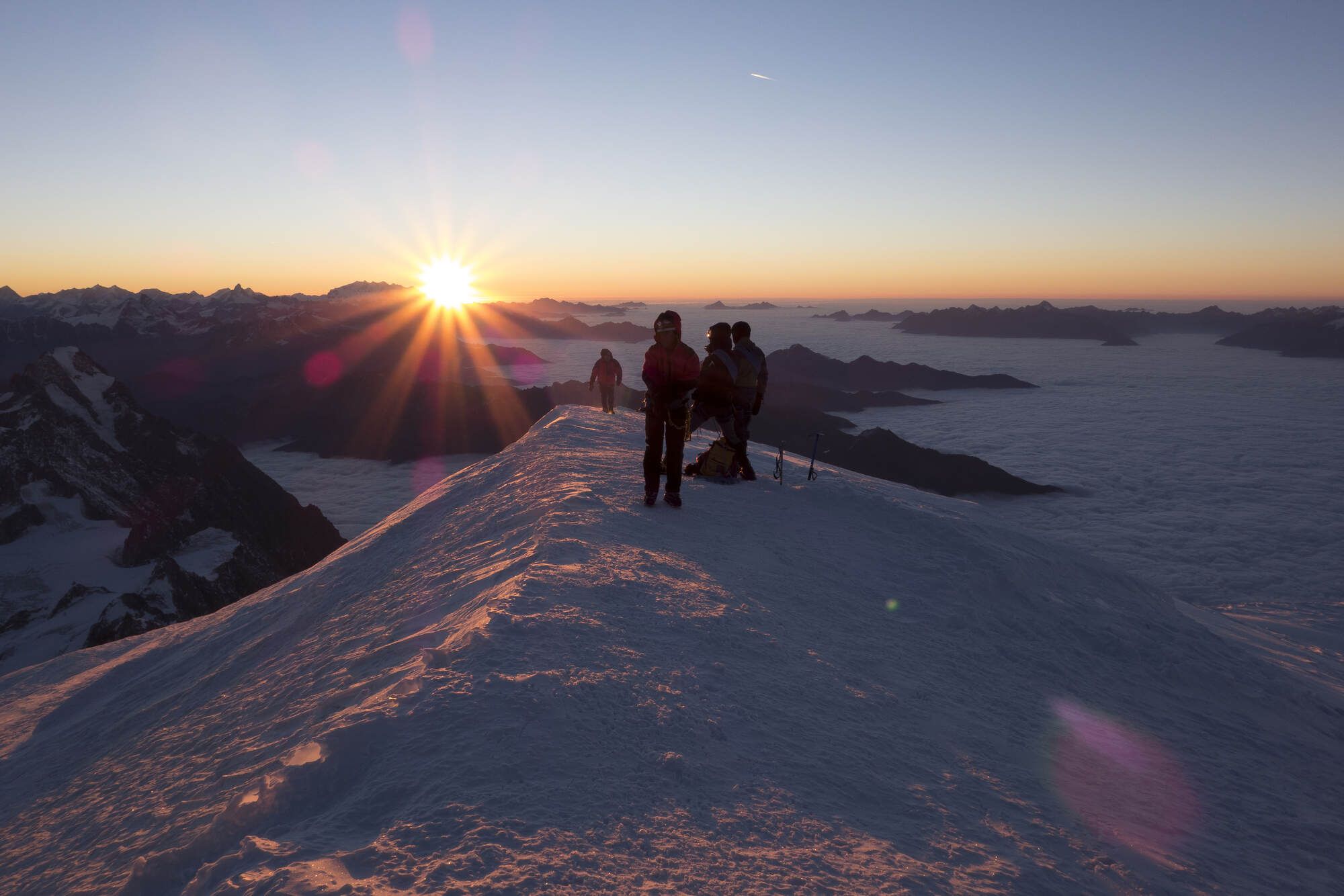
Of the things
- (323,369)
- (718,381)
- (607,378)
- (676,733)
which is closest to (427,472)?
(323,369)

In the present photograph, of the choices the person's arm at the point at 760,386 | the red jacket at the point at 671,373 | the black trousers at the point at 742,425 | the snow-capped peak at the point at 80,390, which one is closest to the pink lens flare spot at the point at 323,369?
the snow-capped peak at the point at 80,390

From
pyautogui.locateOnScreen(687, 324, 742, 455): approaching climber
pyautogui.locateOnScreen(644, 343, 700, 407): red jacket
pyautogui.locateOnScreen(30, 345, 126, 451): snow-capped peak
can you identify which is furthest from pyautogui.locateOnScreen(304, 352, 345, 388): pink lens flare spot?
pyautogui.locateOnScreen(644, 343, 700, 407): red jacket

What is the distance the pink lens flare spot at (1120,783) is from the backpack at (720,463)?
5435mm

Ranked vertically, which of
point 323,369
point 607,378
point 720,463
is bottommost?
point 323,369

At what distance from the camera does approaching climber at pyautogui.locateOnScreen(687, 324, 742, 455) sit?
9242mm

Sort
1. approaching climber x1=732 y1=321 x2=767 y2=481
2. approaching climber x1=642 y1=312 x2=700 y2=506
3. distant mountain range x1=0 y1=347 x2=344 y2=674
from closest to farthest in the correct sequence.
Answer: approaching climber x1=642 y1=312 x2=700 y2=506
approaching climber x1=732 y1=321 x2=767 y2=481
distant mountain range x1=0 y1=347 x2=344 y2=674

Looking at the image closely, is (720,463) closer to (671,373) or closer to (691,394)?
(691,394)

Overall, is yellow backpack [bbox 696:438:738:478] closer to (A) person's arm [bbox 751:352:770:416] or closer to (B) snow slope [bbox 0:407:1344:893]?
(A) person's arm [bbox 751:352:770:416]

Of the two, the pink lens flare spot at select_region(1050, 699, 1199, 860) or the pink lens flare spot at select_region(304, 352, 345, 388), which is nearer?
the pink lens flare spot at select_region(1050, 699, 1199, 860)

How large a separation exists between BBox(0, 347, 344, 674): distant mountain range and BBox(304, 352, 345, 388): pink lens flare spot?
279 ft

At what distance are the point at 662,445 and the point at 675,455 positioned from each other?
381mm

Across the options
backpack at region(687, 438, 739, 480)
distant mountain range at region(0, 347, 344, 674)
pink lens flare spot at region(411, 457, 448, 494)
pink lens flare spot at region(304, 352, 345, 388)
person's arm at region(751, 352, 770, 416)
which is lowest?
pink lens flare spot at region(411, 457, 448, 494)

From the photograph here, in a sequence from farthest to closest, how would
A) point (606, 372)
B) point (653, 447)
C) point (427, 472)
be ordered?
point (427, 472)
point (606, 372)
point (653, 447)

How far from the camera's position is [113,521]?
32.2 metres
